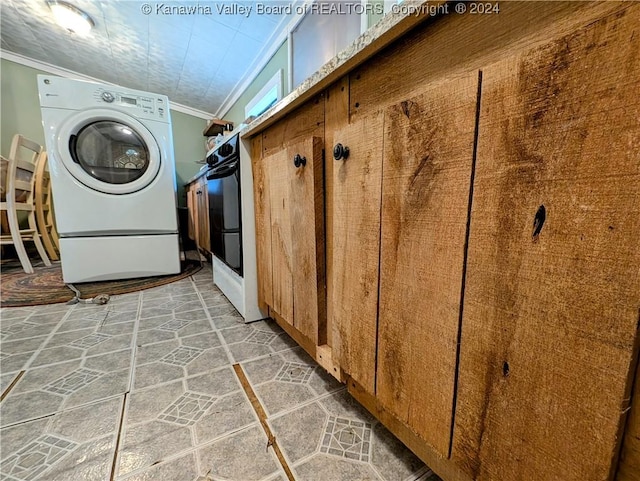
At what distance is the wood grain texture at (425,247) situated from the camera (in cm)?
34

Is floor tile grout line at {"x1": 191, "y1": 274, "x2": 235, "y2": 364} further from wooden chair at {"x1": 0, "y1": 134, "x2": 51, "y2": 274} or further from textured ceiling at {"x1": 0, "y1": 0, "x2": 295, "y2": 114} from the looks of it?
textured ceiling at {"x1": 0, "y1": 0, "x2": 295, "y2": 114}

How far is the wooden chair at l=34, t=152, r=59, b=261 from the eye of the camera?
2.12m

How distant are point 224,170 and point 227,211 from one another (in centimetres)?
19

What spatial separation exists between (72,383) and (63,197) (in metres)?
1.36

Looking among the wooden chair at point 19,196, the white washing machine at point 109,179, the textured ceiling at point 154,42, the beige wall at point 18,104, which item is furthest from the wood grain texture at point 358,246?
the beige wall at point 18,104

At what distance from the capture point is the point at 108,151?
1.70 metres

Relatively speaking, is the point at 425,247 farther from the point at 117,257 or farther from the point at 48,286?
the point at 48,286

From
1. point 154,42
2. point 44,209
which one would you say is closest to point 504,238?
point 154,42

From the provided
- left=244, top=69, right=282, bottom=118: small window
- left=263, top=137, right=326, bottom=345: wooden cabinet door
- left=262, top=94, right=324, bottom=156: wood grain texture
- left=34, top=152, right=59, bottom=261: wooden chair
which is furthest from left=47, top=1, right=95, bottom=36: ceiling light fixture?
left=263, top=137, right=326, bottom=345: wooden cabinet door

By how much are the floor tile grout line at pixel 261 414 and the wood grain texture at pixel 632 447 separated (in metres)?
0.47

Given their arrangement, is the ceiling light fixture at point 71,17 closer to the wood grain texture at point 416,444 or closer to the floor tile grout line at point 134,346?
the floor tile grout line at point 134,346

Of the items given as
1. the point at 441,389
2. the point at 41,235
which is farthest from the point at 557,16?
the point at 41,235

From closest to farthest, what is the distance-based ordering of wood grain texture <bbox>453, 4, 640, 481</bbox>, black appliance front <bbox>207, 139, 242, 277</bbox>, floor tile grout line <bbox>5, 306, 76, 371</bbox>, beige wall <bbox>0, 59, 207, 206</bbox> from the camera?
1. wood grain texture <bbox>453, 4, 640, 481</bbox>
2. floor tile grout line <bbox>5, 306, 76, 371</bbox>
3. black appliance front <bbox>207, 139, 242, 277</bbox>
4. beige wall <bbox>0, 59, 207, 206</bbox>

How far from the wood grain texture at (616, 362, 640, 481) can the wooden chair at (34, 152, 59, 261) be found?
10.8ft
